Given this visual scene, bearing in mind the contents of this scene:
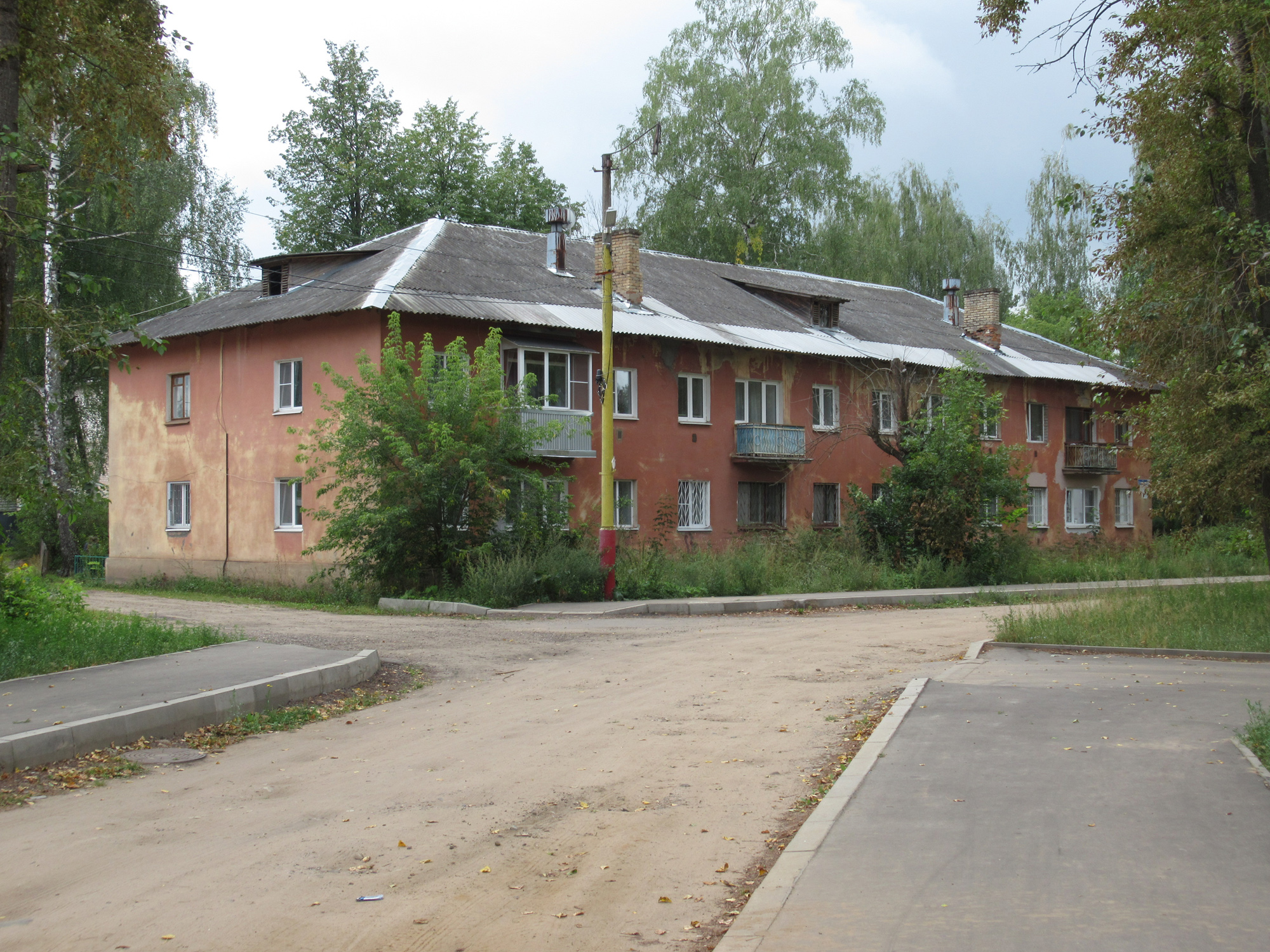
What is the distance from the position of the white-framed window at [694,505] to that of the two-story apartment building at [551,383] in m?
0.05

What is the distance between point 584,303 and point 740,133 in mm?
18136

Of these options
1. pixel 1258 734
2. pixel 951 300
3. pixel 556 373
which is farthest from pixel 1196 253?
pixel 951 300

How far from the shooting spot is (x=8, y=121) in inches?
421

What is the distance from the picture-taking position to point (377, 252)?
28688 mm

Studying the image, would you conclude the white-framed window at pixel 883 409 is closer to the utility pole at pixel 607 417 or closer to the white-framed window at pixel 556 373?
the white-framed window at pixel 556 373

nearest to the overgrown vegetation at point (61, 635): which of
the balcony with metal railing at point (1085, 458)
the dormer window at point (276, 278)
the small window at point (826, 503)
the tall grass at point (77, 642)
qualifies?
the tall grass at point (77, 642)

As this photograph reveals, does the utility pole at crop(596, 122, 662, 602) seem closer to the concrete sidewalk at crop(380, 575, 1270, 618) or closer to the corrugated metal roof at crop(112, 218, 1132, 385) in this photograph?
the concrete sidewalk at crop(380, 575, 1270, 618)

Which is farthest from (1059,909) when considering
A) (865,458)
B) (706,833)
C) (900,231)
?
(900,231)

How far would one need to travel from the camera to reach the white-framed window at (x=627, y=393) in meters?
28.2

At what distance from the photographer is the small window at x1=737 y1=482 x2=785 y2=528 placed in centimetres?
3080

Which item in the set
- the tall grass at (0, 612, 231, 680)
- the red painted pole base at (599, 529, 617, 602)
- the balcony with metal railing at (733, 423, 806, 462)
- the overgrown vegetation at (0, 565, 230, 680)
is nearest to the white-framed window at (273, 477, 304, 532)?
the red painted pole base at (599, 529, 617, 602)

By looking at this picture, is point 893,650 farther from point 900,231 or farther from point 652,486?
point 900,231

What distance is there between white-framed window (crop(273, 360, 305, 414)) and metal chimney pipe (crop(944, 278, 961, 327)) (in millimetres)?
23794

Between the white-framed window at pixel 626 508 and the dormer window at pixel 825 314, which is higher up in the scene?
the dormer window at pixel 825 314
